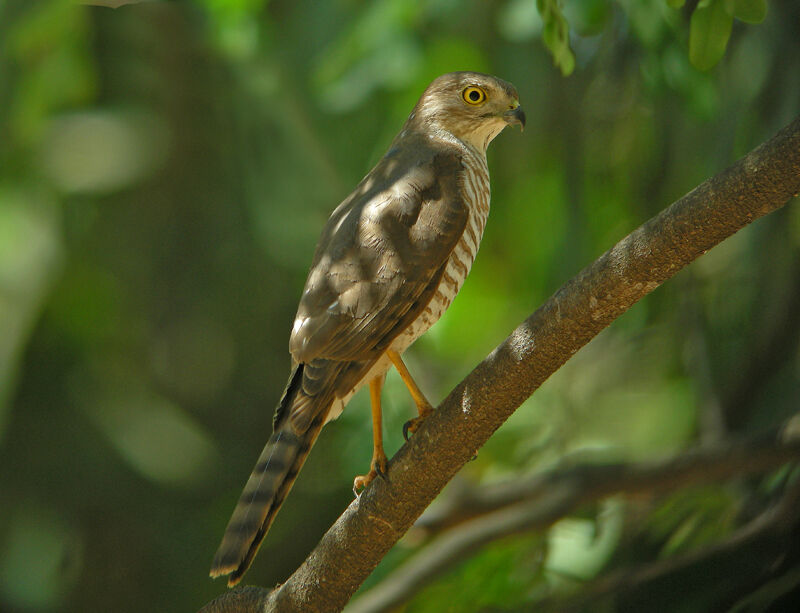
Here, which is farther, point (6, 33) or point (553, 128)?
point (553, 128)

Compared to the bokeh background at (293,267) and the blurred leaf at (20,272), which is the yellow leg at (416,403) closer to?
the bokeh background at (293,267)

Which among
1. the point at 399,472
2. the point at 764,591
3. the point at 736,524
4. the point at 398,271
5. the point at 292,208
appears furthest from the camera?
the point at 292,208

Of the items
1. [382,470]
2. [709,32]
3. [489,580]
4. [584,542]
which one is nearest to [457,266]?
[382,470]

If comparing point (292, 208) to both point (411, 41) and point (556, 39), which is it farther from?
point (556, 39)

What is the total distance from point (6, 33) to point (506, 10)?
2.52 m

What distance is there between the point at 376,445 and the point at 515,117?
5.37ft

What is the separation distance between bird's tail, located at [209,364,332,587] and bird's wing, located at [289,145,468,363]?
22 centimetres

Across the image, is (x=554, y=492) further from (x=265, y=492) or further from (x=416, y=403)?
(x=265, y=492)

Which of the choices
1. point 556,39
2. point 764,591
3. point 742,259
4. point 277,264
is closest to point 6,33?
point 277,264

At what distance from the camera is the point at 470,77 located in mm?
4336

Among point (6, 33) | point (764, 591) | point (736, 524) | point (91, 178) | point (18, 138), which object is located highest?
point (6, 33)

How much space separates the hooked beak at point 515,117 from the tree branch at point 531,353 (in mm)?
1584

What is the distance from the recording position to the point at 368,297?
133 inches

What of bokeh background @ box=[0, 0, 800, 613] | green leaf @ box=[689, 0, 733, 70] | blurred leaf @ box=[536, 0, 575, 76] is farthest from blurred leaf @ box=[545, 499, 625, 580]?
green leaf @ box=[689, 0, 733, 70]
